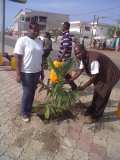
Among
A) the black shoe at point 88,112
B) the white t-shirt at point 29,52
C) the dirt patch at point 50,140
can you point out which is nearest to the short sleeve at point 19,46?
the white t-shirt at point 29,52

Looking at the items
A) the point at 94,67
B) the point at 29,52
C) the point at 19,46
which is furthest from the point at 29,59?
the point at 94,67

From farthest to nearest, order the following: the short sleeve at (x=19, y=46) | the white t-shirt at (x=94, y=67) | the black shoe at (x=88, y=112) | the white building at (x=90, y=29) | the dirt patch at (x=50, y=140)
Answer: the white building at (x=90, y=29) < the black shoe at (x=88, y=112) < the white t-shirt at (x=94, y=67) < the short sleeve at (x=19, y=46) < the dirt patch at (x=50, y=140)

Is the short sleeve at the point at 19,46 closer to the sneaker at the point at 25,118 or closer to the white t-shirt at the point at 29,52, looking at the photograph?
the white t-shirt at the point at 29,52

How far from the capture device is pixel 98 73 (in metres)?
4.77

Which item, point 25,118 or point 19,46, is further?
point 25,118

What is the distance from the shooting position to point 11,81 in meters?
8.17

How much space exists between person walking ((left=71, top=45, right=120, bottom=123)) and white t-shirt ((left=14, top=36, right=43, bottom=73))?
692 millimetres

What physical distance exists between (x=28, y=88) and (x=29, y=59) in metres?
0.59

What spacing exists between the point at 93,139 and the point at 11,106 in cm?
208

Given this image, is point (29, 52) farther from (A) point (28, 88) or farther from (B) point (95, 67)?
(B) point (95, 67)

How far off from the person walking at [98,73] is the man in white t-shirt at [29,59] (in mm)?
727

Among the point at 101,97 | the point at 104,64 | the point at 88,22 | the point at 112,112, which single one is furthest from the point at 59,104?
the point at 88,22

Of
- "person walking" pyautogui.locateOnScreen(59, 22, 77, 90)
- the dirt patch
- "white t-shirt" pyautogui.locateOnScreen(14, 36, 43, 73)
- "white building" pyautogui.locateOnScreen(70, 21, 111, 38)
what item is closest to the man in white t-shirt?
"white t-shirt" pyautogui.locateOnScreen(14, 36, 43, 73)

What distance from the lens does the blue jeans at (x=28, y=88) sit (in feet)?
15.5
